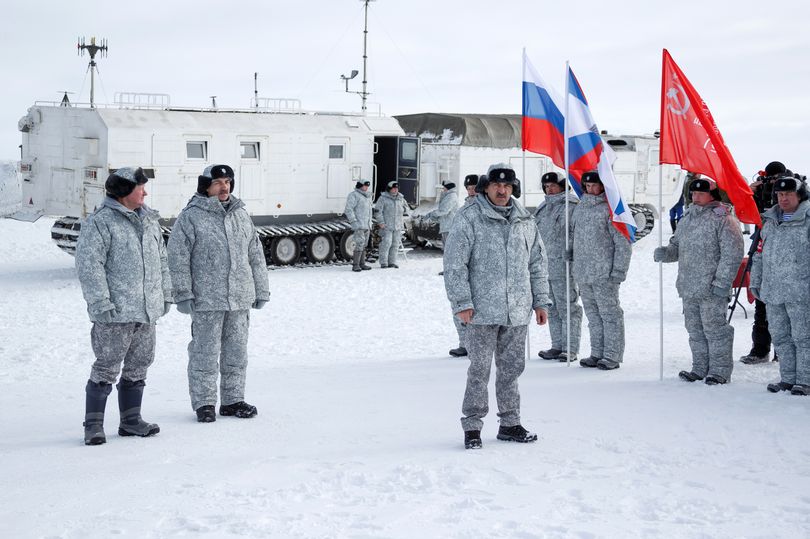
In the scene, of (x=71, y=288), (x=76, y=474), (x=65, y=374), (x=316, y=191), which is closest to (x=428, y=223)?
(x=316, y=191)

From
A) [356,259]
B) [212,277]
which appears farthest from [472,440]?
[356,259]

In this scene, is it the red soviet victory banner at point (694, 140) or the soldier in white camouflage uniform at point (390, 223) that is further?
the soldier in white camouflage uniform at point (390, 223)

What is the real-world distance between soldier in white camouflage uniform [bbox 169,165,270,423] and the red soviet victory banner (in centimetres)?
367

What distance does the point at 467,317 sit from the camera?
6957mm

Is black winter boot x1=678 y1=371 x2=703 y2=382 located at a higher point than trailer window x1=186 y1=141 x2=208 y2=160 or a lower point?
lower

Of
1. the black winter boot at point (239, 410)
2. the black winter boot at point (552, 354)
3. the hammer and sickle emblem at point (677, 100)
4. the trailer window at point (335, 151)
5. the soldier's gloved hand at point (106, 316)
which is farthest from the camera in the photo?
the trailer window at point (335, 151)

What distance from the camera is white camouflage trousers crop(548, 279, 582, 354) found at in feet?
34.6

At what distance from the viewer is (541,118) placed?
1062 cm

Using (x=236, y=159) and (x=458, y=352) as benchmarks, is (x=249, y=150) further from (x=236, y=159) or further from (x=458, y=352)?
(x=458, y=352)

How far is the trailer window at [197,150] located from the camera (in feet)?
61.6

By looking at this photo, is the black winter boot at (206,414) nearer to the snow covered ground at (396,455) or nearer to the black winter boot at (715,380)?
the snow covered ground at (396,455)

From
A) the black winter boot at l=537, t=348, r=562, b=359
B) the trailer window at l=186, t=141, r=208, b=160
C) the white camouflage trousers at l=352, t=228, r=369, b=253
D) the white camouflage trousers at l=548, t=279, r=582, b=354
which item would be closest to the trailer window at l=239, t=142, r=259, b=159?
the trailer window at l=186, t=141, r=208, b=160

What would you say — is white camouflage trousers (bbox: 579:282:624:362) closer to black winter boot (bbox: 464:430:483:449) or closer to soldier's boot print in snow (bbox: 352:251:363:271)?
black winter boot (bbox: 464:430:483:449)

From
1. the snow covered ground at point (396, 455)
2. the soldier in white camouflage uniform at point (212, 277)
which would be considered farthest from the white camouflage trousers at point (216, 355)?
the snow covered ground at point (396, 455)
